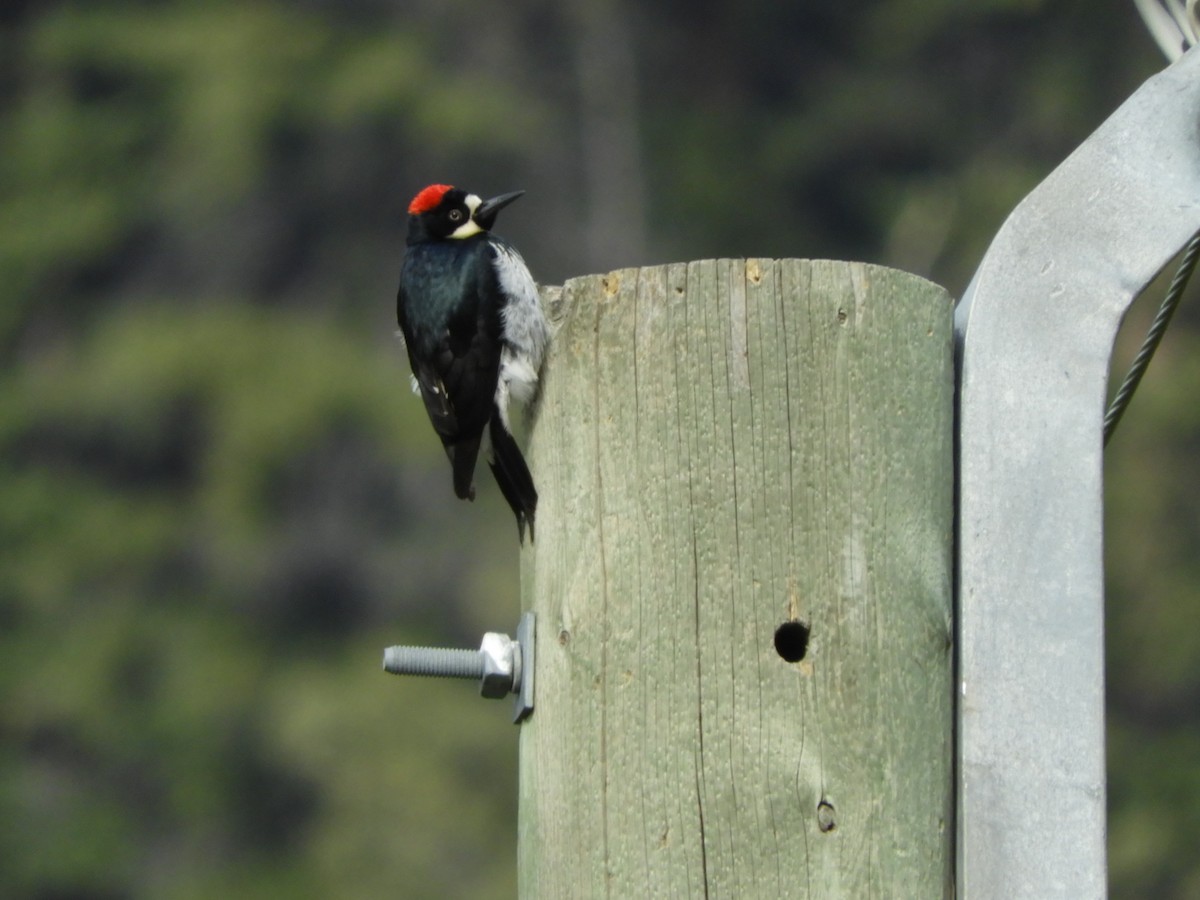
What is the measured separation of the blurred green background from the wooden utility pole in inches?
532

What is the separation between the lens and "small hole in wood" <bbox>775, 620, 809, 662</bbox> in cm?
273

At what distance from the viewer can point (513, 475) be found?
12.4 ft

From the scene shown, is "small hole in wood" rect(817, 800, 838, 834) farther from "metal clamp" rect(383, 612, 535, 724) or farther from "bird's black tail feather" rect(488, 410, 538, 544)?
"bird's black tail feather" rect(488, 410, 538, 544)

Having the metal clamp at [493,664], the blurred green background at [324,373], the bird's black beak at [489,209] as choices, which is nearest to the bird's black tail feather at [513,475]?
the metal clamp at [493,664]

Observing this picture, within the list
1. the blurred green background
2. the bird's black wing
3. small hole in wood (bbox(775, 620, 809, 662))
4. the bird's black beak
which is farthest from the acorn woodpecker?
the blurred green background

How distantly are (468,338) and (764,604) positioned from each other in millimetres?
1894

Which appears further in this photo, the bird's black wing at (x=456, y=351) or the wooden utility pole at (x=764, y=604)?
the bird's black wing at (x=456, y=351)

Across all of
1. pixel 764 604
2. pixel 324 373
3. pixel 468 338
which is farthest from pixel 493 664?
pixel 324 373

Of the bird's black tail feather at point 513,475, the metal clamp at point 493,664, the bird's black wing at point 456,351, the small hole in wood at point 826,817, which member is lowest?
the small hole in wood at point 826,817

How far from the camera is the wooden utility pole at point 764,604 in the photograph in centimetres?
Answer: 268

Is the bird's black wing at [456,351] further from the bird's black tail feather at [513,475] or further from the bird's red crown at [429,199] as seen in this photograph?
the bird's red crown at [429,199]

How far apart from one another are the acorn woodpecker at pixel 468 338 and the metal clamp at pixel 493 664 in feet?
2.40

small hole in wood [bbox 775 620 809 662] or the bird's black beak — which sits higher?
the bird's black beak

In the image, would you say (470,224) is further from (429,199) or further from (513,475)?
(513,475)
